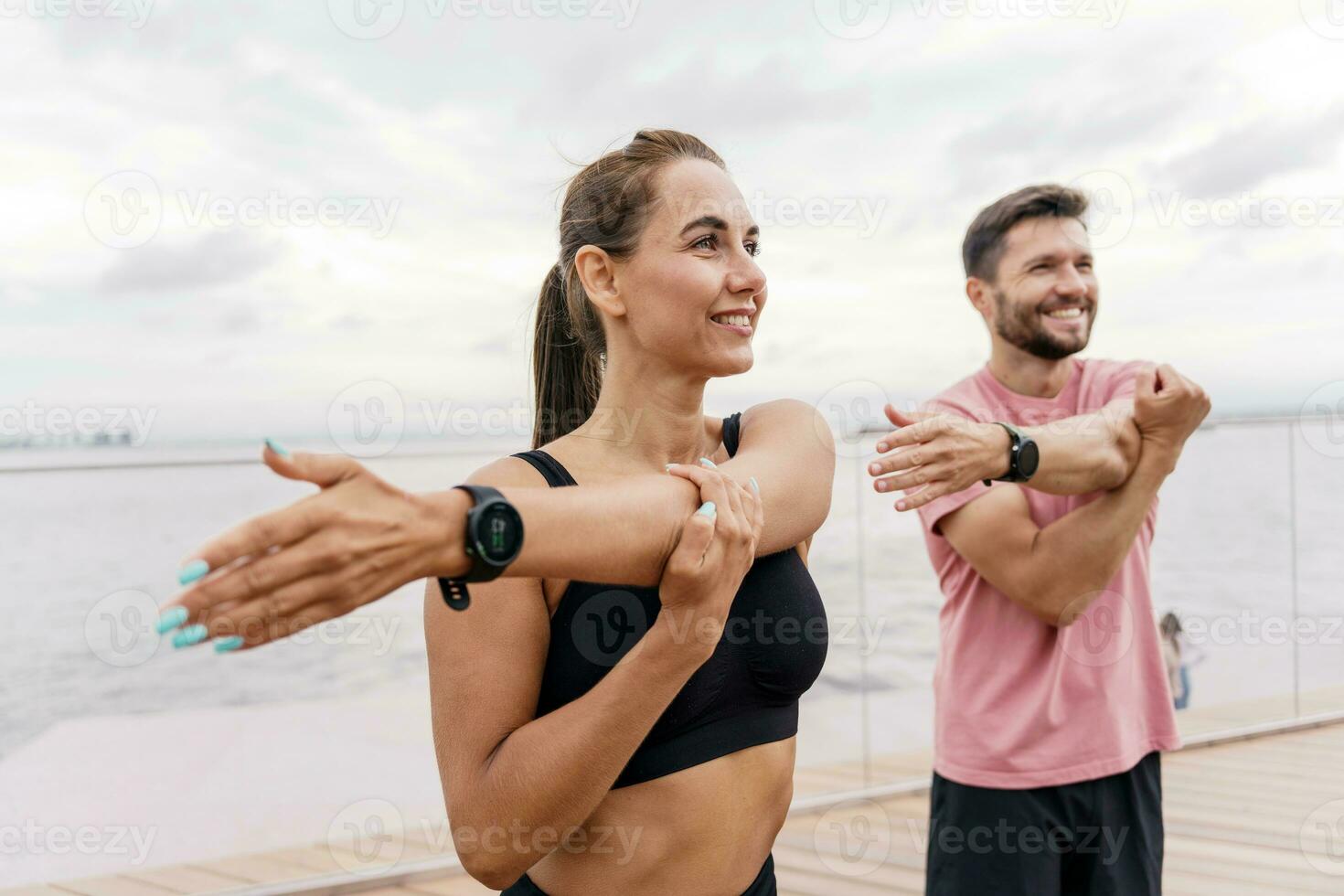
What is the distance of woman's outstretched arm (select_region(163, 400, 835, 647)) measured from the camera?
0.65 m

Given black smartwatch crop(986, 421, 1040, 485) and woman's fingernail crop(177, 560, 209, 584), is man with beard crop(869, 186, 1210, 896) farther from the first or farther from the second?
woman's fingernail crop(177, 560, 209, 584)

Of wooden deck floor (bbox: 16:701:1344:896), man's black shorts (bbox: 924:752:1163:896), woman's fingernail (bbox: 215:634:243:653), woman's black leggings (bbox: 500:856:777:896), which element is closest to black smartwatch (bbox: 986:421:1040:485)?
man's black shorts (bbox: 924:752:1163:896)

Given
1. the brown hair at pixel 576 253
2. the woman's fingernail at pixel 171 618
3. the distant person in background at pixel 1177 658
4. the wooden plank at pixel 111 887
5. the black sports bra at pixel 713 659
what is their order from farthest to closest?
the distant person in background at pixel 1177 658, the wooden plank at pixel 111 887, the brown hair at pixel 576 253, the black sports bra at pixel 713 659, the woman's fingernail at pixel 171 618

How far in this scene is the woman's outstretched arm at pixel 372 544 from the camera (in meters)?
0.65

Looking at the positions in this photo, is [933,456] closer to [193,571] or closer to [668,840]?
[668,840]

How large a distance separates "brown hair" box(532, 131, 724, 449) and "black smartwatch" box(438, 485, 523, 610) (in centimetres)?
54

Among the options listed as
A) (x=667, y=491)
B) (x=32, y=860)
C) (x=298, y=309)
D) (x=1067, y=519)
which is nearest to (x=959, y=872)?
(x=1067, y=519)

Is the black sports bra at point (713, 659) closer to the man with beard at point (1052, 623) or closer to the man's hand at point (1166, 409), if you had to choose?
the man with beard at point (1052, 623)

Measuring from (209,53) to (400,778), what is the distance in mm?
10725

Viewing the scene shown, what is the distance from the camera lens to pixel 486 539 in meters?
0.75

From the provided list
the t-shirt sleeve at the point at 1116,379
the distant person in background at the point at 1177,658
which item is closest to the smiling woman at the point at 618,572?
the t-shirt sleeve at the point at 1116,379

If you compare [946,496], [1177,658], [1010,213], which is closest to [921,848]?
[1177,658]

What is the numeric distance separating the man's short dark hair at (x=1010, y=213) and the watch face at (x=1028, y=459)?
0.44m

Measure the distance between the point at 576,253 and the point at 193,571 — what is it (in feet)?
2.44
